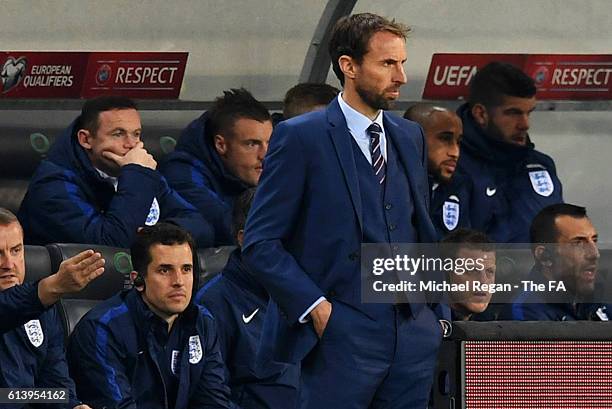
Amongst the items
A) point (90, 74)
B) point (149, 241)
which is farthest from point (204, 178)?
point (149, 241)

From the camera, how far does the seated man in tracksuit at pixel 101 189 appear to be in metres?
5.88

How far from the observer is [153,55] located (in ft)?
22.0

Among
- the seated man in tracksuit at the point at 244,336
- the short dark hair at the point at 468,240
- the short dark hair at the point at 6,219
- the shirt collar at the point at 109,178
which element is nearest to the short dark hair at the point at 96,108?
the shirt collar at the point at 109,178

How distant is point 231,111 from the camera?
6.40 metres

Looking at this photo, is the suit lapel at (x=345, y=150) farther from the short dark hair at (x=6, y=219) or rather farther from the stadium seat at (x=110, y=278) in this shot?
the stadium seat at (x=110, y=278)

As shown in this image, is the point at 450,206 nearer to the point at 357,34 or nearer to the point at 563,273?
the point at 563,273

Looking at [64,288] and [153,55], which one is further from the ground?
[153,55]

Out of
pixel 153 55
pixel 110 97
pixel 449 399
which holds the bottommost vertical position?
pixel 449 399

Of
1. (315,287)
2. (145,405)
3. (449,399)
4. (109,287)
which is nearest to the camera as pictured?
(315,287)

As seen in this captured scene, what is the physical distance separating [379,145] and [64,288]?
1051 millimetres

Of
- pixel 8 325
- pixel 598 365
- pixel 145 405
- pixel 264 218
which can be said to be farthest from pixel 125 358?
pixel 598 365

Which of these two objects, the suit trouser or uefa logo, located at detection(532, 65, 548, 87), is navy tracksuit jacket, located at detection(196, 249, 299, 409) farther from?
uefa logo, located at detection(532, 65, 548, 87)

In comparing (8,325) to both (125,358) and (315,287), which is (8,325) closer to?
(125,358)

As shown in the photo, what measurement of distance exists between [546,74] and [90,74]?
1.94 meters
